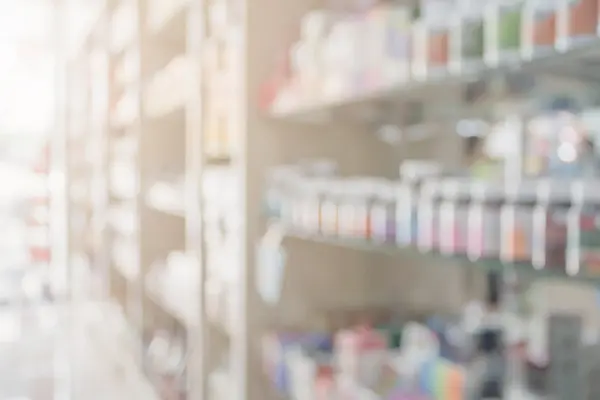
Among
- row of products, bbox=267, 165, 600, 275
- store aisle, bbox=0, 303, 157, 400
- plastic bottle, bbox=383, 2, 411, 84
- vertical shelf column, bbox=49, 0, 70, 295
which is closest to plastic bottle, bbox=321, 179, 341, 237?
row of products, bbox=267, 165, 600, 275

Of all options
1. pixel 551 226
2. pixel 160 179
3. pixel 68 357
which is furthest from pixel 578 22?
pixel 68 357

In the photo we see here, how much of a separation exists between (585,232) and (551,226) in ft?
0.20

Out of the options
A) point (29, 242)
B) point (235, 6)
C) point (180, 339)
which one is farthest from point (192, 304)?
point (29, 242)

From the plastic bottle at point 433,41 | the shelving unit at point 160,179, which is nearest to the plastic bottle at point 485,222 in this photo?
the plastic bottle at point 433,41

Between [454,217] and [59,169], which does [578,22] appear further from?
[59,169]

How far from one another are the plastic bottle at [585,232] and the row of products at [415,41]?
179mm

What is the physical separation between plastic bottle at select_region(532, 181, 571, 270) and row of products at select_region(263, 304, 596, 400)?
0.08 metres

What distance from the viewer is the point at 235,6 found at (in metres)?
2.29

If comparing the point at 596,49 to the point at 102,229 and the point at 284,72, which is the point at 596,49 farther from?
the point at 102,229

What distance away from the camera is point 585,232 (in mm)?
1006

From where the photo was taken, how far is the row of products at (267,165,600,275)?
102cm

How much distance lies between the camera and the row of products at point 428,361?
40.2 inches

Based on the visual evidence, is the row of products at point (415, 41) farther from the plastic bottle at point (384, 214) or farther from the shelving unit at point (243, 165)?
the plastic bottle at point (384, 214)

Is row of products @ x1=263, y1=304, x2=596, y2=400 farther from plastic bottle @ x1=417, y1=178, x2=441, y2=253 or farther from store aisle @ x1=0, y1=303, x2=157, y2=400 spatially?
store aisle @ x1=0, y1=303, x2=157, y2=400
